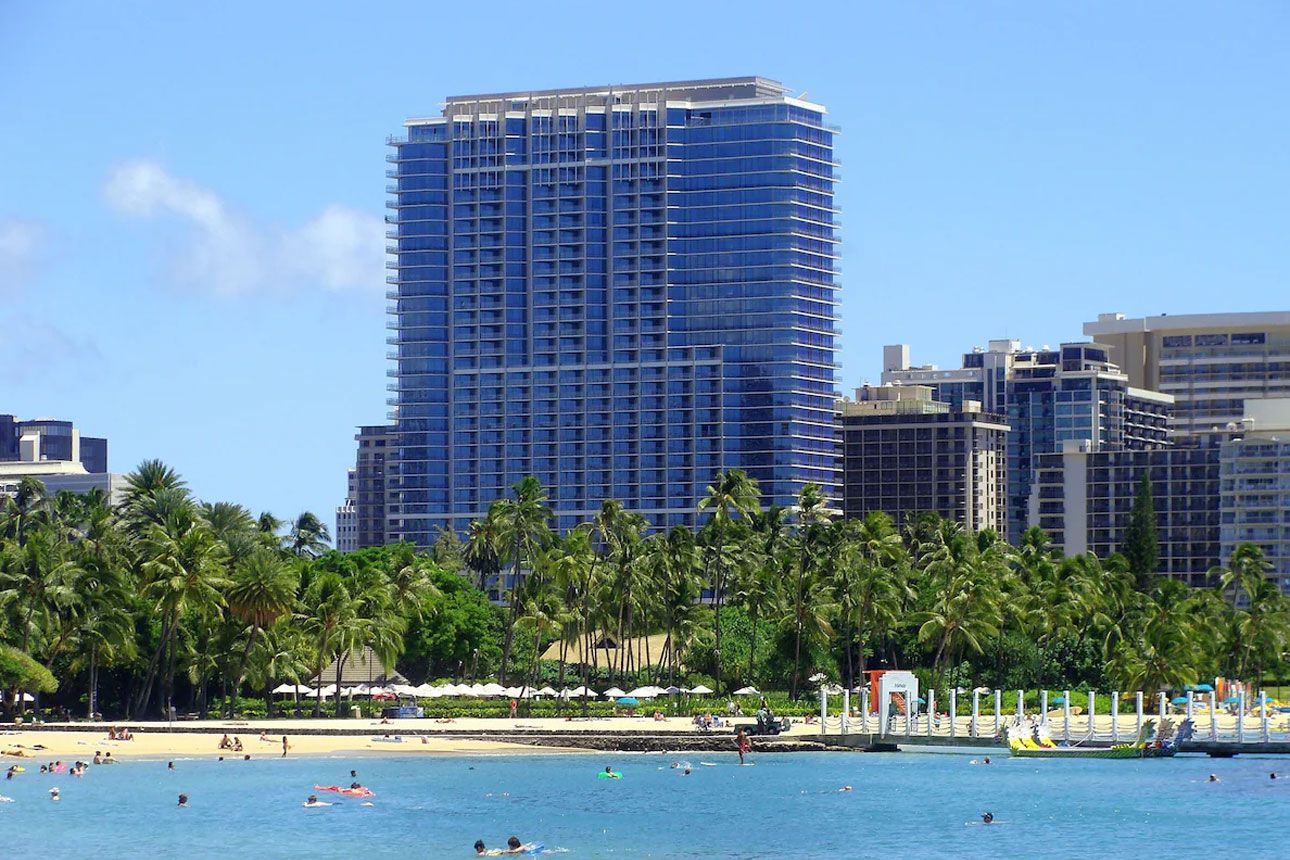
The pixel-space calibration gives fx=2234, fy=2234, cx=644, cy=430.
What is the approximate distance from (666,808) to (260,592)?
119 feet

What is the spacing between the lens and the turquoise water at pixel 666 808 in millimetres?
79062

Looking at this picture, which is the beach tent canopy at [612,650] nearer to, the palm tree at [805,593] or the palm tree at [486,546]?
the palm tree at [486,546]

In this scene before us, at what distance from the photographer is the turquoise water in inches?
3113

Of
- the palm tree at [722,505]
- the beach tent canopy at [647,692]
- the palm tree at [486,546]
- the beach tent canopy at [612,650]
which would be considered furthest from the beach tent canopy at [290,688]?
the beach tent canopy at [612,650]

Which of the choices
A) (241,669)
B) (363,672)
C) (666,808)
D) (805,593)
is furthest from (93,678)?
(805,593)

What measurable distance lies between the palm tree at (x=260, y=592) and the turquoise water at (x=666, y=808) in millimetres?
13211

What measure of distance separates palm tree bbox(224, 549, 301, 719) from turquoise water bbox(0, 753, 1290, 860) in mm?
13211

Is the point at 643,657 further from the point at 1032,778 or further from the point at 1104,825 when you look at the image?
the point at 1104,825

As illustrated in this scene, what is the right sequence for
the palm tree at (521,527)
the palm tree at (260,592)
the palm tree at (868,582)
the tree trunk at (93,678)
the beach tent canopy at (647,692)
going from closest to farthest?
the palm tree at (260,592)
the tree trunk at (93,678)
the palm tree at (868,582)
the beach tent canopy at (647,692)
the palm tree at (521,527)

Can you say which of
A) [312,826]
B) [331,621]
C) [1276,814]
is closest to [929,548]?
[331,621]

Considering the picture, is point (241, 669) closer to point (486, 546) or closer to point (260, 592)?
point (260, 592)

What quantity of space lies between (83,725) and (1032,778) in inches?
1979

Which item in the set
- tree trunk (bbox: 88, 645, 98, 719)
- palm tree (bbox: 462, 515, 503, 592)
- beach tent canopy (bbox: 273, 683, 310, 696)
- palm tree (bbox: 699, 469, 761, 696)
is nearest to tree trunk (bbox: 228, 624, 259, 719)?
beach tent canopy (bbox: 273, 683, 310, 696)

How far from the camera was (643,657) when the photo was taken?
171 m
